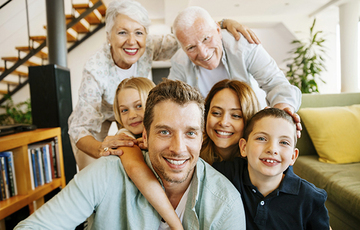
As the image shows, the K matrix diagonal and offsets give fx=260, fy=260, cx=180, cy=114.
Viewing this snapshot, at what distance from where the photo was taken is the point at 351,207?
1642 mm

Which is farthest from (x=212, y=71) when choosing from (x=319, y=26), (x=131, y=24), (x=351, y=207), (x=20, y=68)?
(x=319, y=26)

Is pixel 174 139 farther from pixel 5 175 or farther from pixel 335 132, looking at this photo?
pixel 335 132

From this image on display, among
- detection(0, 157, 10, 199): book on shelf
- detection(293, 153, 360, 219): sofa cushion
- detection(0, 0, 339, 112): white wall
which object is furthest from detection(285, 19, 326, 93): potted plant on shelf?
detection(0, 157, 10, 199): book on shelf

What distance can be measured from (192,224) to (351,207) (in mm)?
1170

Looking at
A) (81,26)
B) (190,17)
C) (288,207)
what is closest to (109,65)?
(190,17)

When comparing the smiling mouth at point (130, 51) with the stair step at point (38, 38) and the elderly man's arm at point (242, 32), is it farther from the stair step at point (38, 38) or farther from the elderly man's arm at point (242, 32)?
the stair step at point (38, 38)

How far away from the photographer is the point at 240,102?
4.66ft

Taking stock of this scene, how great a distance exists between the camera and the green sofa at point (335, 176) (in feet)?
5.53

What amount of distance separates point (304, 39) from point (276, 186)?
7.58m

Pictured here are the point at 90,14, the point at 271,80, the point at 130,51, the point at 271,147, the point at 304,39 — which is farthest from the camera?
the point at 304,39

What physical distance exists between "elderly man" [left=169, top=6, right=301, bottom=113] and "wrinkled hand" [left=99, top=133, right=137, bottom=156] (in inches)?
27.3

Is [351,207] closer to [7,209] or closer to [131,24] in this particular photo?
[131,24]

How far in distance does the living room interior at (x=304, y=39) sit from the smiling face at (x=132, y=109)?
4.68 feet

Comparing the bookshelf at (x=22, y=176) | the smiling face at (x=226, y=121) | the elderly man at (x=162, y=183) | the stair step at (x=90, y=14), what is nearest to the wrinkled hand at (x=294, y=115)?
the smiling face at (x=226, y=121)
